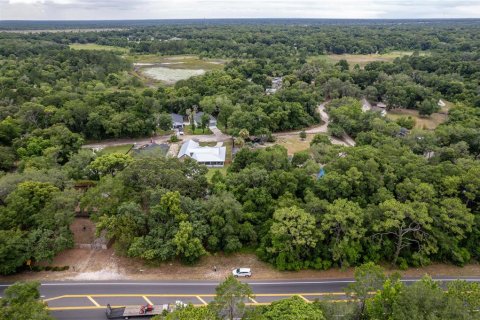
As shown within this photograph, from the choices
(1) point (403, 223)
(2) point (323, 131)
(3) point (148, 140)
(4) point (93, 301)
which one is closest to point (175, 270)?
(4) point (93, 301)

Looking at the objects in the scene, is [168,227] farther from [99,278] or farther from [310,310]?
[310,310]

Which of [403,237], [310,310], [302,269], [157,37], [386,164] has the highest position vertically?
[157,37]

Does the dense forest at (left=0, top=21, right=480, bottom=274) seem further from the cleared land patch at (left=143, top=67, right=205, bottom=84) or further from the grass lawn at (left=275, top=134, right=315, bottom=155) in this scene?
the cleared land patch at (left=143, top=67, right=205, bottom=84)

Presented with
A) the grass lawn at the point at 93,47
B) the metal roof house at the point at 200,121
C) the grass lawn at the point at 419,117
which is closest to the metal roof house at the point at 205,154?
→ the metal roof house at the point at 200,121

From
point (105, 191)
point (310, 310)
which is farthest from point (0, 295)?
point (310, 310)

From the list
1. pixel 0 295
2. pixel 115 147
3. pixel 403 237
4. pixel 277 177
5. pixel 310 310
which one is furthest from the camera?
pixel 115 147

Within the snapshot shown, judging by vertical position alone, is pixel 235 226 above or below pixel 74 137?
below

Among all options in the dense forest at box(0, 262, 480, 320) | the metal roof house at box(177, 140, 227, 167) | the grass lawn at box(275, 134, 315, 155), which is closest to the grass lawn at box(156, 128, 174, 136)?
the metal roof house at box(177, 140, 227, 167)
